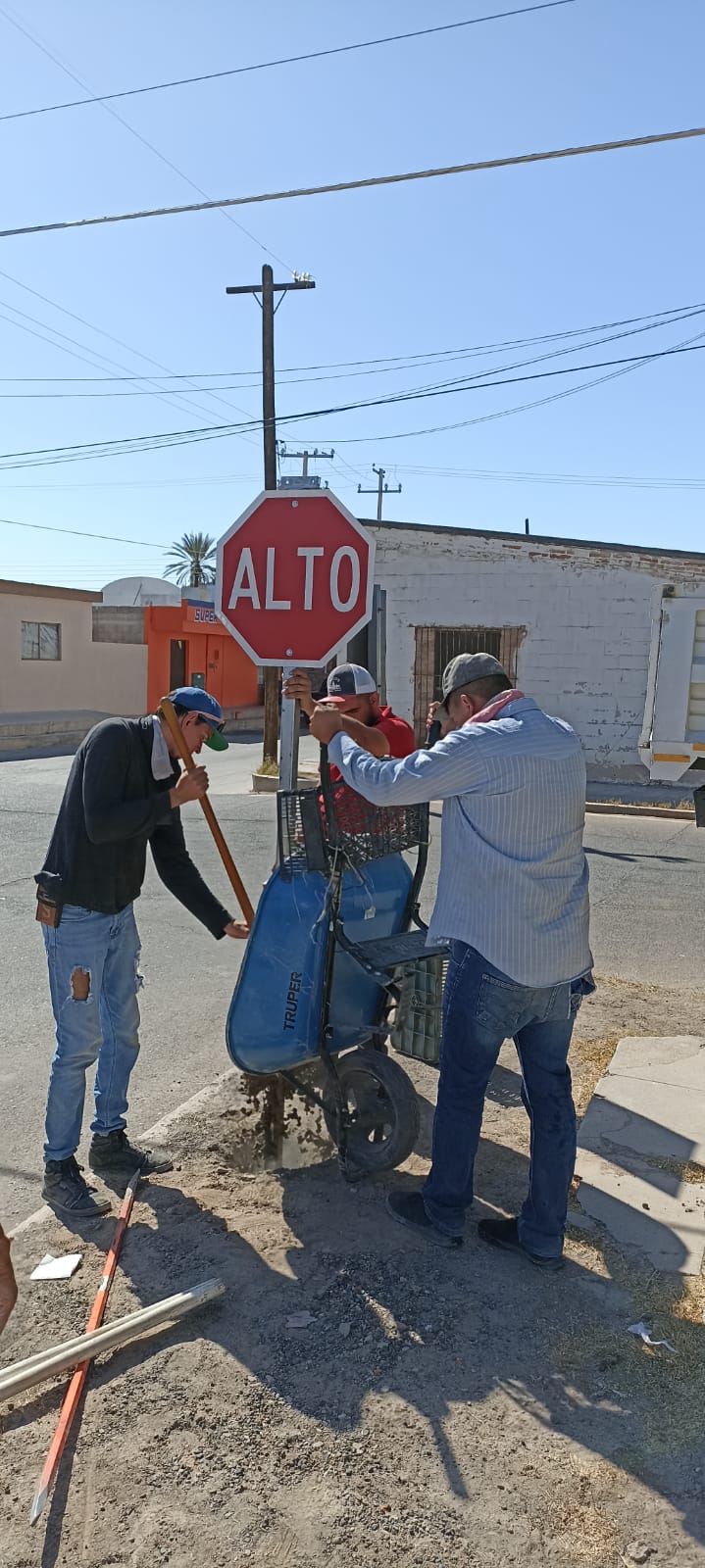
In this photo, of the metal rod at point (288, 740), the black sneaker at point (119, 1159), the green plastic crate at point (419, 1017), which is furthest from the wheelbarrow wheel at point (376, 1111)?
the metal rod at point (288, 740)

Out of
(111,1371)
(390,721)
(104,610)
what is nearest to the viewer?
(111,1371)

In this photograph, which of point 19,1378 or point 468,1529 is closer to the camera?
point 468,1529

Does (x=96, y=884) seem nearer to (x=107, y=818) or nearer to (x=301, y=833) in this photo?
(x=107, y=818)

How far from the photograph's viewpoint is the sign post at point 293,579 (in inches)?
153

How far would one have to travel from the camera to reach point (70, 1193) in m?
3.65

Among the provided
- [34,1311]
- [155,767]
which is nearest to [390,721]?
[155,767]

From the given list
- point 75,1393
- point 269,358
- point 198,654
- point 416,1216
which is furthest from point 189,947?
point 198,654

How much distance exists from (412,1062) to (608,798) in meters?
A: 10.5

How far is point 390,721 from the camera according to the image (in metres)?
4.52

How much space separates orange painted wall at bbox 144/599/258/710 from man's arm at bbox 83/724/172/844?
25.8m

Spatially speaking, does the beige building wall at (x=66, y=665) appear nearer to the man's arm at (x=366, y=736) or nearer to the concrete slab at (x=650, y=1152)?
the concrete slab at (x=650, y=1152)

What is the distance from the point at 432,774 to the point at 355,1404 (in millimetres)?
1655

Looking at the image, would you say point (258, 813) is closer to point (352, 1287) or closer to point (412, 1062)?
point (412, 1062)

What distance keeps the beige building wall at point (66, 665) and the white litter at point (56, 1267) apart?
24474 millimetres
